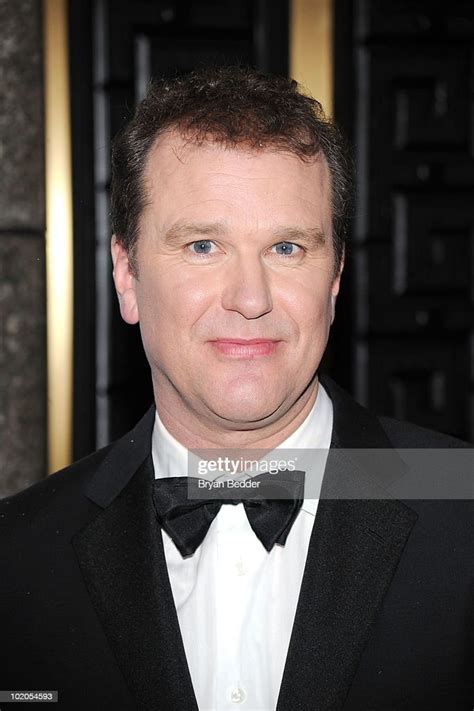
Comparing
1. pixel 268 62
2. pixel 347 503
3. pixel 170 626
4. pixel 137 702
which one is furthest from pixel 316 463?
pixel 268 62

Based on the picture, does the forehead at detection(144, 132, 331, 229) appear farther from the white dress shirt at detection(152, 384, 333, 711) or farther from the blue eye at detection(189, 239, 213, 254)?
the white dress shirt at detection(152, 384, 333, 711)

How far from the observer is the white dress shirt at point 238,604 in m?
1.53

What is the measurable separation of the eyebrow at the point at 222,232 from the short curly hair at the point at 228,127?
0.35 ft

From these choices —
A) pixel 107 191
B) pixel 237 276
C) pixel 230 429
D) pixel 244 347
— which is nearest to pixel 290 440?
pixel 230 429

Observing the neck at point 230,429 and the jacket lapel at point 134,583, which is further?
the neck at point 230,429

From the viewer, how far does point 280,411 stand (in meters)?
1.59

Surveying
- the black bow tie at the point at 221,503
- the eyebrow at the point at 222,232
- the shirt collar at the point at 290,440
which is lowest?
the black bow tie at the point at 221,503

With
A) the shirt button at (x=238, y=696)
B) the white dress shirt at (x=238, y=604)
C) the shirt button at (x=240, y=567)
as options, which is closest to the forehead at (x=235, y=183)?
the white dress shirt at (x=238, y=604)

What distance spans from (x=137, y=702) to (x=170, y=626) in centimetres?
13

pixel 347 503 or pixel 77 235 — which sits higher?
pixel 77 235

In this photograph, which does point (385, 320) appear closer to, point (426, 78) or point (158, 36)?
point (426, 78)

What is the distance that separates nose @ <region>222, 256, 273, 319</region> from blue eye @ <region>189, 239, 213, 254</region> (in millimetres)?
56

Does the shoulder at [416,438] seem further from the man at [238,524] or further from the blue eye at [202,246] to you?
the blue eye at [202,246]

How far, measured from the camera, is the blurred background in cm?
271
